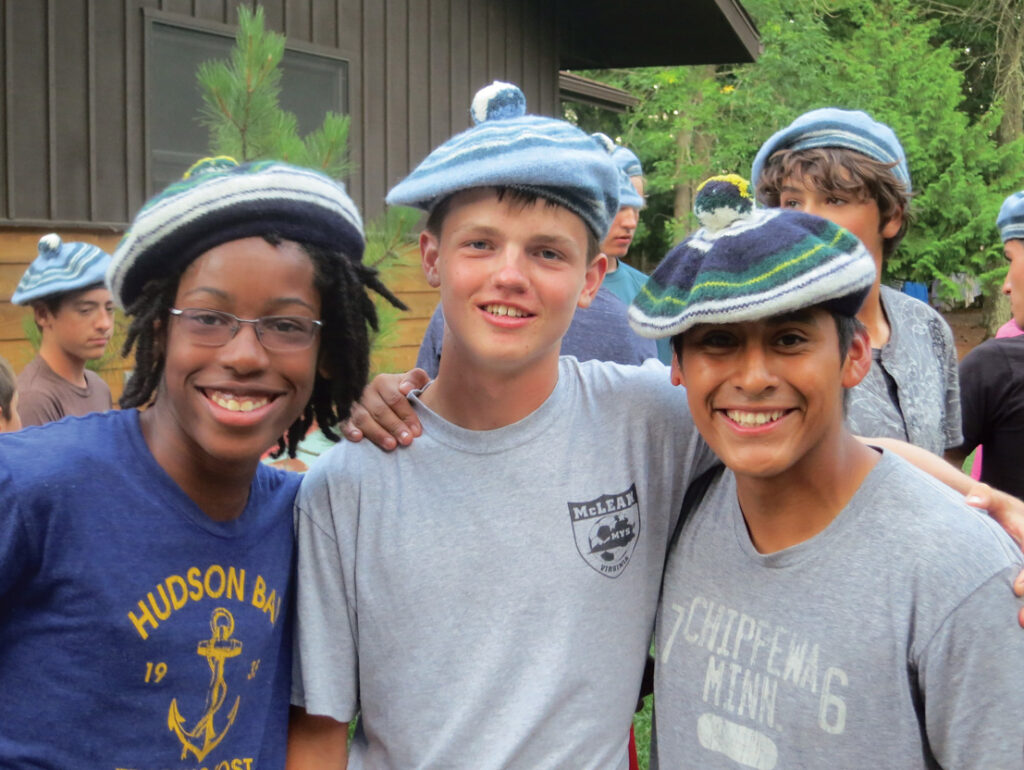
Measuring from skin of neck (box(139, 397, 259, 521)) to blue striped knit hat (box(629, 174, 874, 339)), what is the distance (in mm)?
864

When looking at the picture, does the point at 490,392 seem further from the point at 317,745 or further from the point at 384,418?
the point at 317,745

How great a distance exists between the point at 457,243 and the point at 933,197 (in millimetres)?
15540

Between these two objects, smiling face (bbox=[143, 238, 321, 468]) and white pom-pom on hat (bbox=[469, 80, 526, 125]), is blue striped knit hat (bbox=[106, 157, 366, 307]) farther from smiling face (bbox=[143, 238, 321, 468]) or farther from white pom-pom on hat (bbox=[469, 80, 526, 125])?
white pom-pom on hat (bbox=[469, 80, 526, 125])

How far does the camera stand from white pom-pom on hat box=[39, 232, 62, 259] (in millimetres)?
4863

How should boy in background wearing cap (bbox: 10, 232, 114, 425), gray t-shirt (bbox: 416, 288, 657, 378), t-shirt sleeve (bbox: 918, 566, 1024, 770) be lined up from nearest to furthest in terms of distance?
t-shirt sleeve (bbox: 918, 566, 1024, 770) → gray t-shirt (bbox: 416, 288, 657, 378) → boy in background wearing cap (bbox: 10, 232, 114, 425)

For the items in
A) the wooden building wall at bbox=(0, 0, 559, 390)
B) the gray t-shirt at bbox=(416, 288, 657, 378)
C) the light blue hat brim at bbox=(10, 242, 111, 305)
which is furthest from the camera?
the wooden building wall at bbox=(0, 0, 559, 390)

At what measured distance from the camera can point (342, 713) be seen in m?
1.90

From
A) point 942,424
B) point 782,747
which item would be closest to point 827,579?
point 782,747

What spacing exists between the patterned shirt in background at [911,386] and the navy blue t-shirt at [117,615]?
153 cm

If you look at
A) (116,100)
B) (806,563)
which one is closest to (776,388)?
(806,563)

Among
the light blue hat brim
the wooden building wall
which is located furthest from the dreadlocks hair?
the light blue hat brim

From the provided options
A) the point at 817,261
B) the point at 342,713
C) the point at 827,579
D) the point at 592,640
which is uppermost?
the point at 817,261

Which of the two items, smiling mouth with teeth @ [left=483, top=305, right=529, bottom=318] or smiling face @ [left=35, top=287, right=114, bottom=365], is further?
smiling face @ [left=35, top=287, right=114, bottom=365]

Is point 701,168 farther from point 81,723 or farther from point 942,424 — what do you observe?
point 81,723
